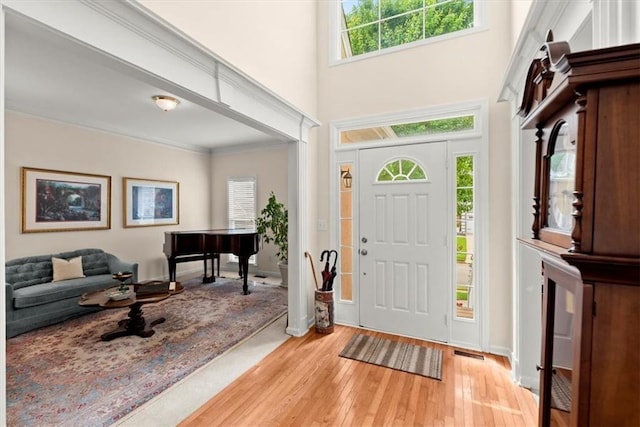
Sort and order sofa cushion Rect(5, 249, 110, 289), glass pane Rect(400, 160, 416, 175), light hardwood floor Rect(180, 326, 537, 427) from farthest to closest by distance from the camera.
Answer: sofa cushion Rect(5, 249, 110, 289)
glass pane Rect(400, 160, 416, 175)
light hardwood floor Rect(180, 326, 537, 427)

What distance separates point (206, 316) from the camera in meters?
3.77

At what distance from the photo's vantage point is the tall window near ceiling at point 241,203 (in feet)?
20.6

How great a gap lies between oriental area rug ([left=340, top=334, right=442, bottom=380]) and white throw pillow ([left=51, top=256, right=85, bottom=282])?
3789 mm

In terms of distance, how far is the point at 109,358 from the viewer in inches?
107

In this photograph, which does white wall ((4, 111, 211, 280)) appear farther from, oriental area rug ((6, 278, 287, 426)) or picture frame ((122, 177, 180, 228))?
oriental area rug ((6, 278, 287, 426))

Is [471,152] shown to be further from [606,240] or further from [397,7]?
[606,240]

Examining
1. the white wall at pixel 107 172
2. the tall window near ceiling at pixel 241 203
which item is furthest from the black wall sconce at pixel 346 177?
the white wall at pixel 107 172

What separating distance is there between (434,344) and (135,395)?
2.72m

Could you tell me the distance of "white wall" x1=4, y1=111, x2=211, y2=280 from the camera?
3.82m

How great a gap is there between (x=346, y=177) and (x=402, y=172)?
66cm

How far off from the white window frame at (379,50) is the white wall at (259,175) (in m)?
2.49

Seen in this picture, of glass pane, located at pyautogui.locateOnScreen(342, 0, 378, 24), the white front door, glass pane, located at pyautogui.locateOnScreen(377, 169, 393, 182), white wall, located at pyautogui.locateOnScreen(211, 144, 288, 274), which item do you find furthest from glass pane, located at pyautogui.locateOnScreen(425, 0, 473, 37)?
white wall, located at pyautogui.locateOnScreen(211, 144, 288, 274)

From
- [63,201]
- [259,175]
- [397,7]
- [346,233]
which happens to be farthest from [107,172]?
[397,7]

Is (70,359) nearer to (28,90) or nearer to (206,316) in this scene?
(206,316)
